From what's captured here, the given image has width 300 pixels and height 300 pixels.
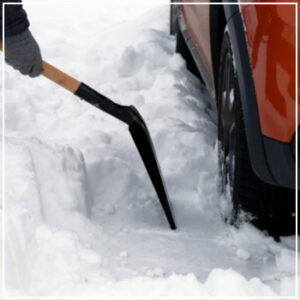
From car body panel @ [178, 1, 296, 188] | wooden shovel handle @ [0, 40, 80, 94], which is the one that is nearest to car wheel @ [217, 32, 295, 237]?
car body panel @ [178, 1, 296, 188]

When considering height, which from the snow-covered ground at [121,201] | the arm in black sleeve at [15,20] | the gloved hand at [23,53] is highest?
the arm in black sleeve at [15,20]

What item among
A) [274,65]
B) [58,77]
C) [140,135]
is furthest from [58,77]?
[274,65]

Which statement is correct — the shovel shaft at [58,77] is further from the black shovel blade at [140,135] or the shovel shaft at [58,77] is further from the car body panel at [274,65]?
the car body panel at [274,65]

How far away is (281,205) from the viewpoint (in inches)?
91.5

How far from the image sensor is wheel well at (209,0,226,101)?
7.61 feet

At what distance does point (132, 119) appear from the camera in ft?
8.78

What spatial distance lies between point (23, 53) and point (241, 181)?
3.56 feet

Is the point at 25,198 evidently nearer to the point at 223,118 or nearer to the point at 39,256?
the point at 39,256

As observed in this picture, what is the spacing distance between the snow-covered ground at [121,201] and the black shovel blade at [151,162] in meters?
0.09

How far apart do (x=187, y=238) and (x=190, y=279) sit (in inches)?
34.2

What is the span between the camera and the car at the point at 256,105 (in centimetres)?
168

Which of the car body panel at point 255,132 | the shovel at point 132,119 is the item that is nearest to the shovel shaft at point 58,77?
the shovel at point 132,119

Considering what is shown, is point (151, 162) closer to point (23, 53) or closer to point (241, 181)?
point (241, 181)

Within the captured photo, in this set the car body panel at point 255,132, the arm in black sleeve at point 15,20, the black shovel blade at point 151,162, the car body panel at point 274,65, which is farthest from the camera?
the black shovel blade at point 151,162
